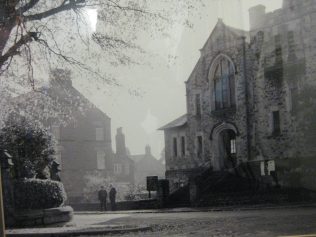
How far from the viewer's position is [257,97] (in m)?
30.1

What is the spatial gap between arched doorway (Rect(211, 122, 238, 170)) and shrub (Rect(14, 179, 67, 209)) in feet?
54.7

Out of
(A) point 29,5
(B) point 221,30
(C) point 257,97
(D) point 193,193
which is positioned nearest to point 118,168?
(B) point 221,30

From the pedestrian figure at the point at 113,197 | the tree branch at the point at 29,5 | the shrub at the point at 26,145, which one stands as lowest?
the pedestrian figure at the point at 113,197

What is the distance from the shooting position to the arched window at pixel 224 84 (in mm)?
31828

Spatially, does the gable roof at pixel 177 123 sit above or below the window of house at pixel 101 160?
above

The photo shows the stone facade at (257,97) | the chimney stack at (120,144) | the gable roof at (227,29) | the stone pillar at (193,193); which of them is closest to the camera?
the stone pillar at (193,193)

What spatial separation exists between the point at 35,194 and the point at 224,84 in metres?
18.0

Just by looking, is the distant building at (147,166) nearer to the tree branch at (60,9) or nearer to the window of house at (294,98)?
the window of house at (294,98)

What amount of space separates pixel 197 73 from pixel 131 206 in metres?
10.5

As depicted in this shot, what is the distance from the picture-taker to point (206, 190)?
2823cm

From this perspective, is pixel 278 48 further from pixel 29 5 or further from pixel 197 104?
pixel 29 5

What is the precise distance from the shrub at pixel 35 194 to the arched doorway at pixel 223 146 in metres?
16.7

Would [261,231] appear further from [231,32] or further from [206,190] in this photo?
[231,32]

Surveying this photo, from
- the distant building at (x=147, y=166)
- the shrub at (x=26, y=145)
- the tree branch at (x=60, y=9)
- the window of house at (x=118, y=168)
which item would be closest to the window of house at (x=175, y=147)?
the shrub at (x=26, y=145)
